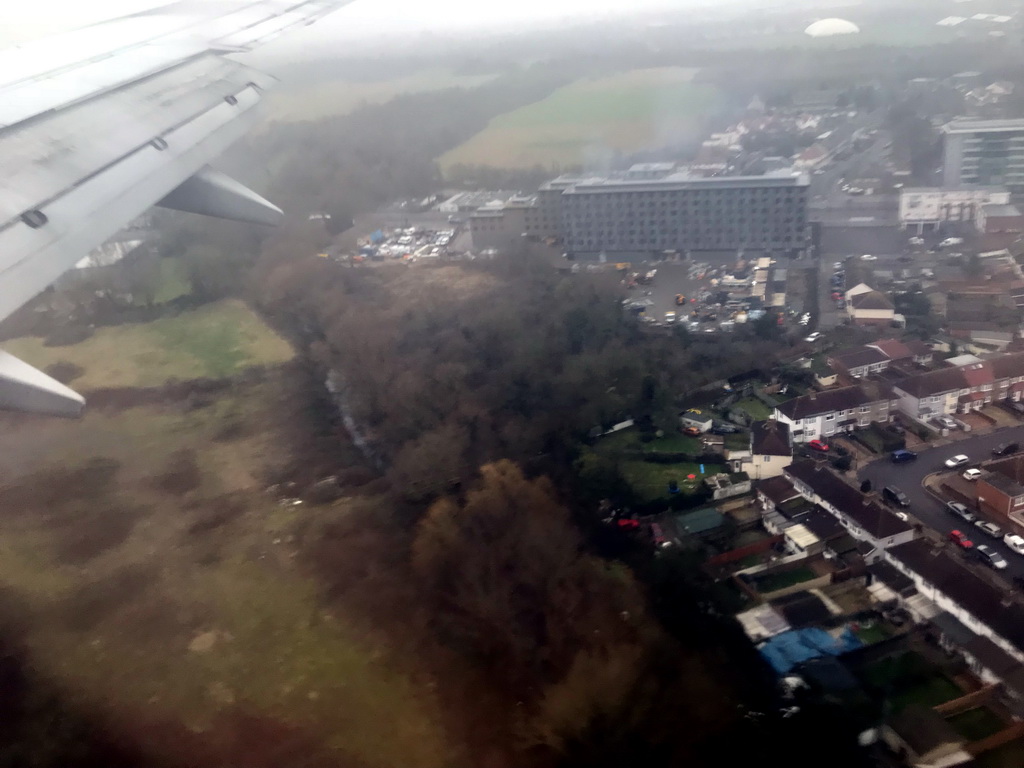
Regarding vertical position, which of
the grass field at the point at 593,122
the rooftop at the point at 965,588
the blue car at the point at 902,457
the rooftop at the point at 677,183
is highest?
the grass field at the point at 593,122

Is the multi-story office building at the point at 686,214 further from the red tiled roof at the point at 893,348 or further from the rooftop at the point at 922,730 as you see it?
the rooftop at the point at 922,730

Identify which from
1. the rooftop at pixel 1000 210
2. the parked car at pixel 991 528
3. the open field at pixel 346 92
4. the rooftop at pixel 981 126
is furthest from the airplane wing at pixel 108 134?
the rooftop at pixel 981 126

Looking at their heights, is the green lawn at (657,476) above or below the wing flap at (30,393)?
below

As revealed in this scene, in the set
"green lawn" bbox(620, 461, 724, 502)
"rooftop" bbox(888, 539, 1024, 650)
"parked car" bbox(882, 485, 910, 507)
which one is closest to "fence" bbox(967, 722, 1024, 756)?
"rooftop" bbox(888, 539, 1024, 650)

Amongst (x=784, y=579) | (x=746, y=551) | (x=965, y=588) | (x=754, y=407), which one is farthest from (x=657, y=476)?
(x=965, y=588)

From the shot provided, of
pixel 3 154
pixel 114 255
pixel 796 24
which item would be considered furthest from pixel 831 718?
pixel 796 24

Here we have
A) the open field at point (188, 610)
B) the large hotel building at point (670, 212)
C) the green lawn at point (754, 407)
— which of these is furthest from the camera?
the large hotel building at point (670, 212)

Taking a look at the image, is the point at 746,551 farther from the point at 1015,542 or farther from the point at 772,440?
the point at 1015,542
